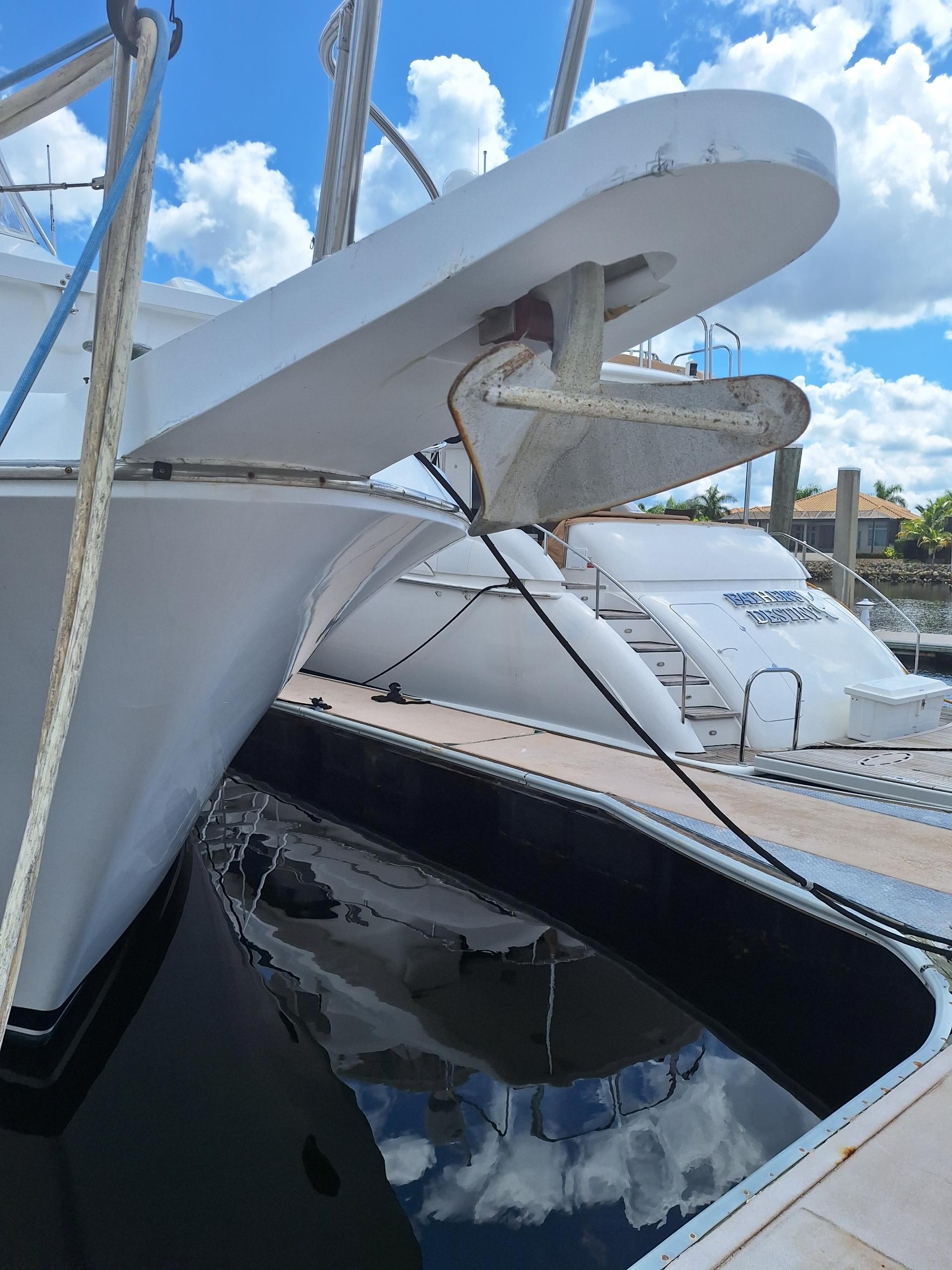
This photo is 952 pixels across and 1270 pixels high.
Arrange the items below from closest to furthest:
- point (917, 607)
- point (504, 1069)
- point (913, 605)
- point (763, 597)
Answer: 1. point (504, 1069)
2. point (763, 597)
3. point (917, 607)
4. point (913, 605)

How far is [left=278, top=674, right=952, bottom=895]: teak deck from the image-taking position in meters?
4.05

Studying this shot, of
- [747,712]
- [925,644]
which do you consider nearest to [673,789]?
[747,712]

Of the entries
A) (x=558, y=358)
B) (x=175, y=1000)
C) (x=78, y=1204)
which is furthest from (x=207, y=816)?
(x=558, y=358)

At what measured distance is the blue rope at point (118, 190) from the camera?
182 cm

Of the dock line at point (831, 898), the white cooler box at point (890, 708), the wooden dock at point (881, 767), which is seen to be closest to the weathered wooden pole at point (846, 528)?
the white cooler box at point (890, 708)

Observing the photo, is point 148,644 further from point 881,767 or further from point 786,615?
point 786,615

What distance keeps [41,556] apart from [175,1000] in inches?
101

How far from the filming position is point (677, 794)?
5035mm

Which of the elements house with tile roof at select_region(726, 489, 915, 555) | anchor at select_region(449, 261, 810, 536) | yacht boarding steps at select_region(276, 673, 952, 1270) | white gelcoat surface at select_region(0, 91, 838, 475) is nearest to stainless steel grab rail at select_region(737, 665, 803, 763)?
yacht boarding steps at select_region(276, 673, 952, 1270)

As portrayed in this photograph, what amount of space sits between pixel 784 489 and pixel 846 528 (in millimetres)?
1782

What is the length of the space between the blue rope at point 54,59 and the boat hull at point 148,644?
0.88 m

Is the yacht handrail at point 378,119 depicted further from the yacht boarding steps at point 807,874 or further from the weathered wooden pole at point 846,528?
the weathered wooden pole at point 846,528

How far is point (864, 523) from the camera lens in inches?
1794

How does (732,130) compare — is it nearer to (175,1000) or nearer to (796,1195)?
(796,1195)
